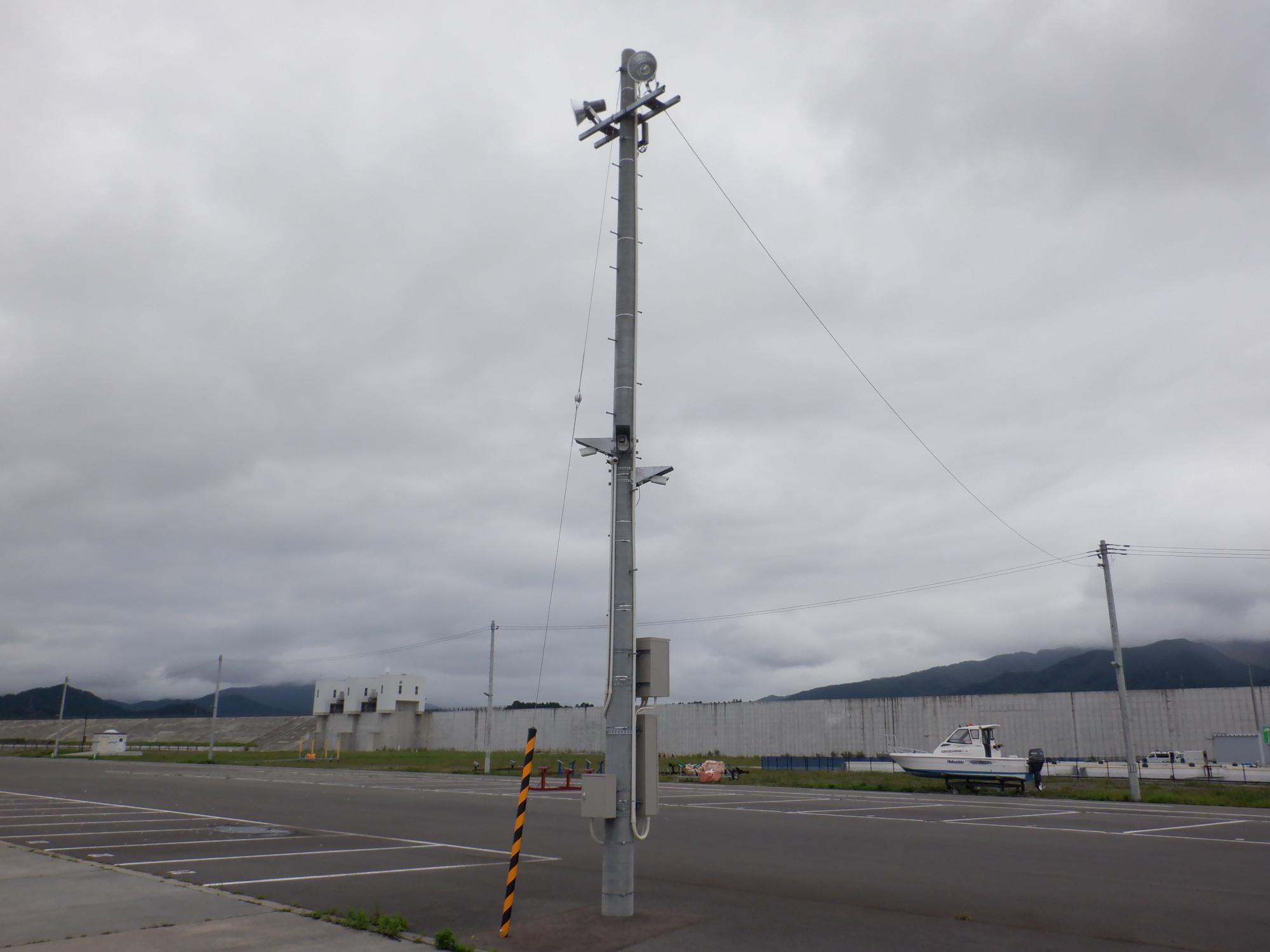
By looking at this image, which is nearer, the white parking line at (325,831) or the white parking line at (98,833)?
the white parking line at (325,831)

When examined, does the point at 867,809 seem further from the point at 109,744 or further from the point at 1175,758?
the point at 109,744


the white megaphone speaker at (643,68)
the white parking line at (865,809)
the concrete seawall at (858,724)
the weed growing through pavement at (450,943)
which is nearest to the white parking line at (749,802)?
the white parking line at (865,809)

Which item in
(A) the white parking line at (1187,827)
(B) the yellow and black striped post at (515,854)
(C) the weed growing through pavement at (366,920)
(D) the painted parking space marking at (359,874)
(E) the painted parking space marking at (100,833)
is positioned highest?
(B) the yellow and black striped post at (515,854)

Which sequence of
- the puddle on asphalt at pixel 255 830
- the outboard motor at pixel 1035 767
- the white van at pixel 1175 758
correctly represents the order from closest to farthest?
1. the puddle on asphalt at pixel 255 830
2. the outboard motor at pixel 1035 767
3. the white van at pixel 1175 758

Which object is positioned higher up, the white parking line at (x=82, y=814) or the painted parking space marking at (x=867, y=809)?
the white parking line at (x=82, y=814)

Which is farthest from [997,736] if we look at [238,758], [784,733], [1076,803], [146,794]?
[238,758]

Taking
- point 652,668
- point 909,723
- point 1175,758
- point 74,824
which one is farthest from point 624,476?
point 909,723

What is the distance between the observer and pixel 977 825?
1964cm

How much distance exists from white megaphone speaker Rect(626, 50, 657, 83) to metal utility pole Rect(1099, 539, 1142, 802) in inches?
1043

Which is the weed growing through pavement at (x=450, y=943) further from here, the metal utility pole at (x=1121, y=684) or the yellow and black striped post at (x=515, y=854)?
the metal utility pole at (x=1121, y=684)

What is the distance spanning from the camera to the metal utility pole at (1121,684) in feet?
95.4

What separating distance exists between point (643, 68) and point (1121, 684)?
28764 millimetres

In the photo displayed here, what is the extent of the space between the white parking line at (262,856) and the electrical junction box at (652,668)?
24.0ft

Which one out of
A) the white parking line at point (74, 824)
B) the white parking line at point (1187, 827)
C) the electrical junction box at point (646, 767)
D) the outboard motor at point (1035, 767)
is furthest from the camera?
the outboard motor at point (1035, 767)
